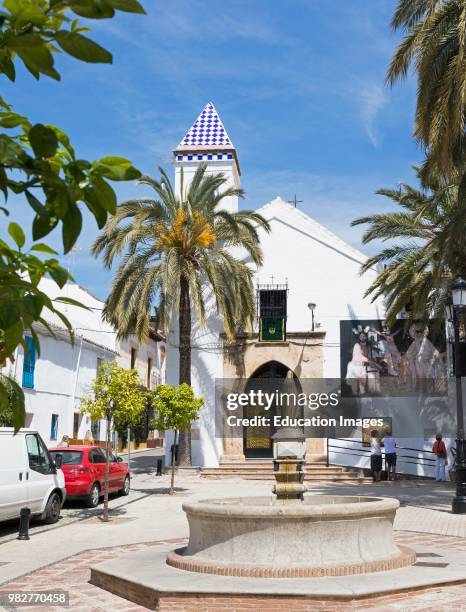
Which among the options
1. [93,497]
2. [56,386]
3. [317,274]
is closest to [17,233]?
[93,497]

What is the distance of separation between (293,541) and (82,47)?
742 centimetres

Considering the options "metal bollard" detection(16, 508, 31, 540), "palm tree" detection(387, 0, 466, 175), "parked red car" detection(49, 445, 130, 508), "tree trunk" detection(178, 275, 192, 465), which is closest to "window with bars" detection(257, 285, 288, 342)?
"tree trunk" detection(178, 275, 192, 465)

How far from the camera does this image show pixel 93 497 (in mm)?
17719

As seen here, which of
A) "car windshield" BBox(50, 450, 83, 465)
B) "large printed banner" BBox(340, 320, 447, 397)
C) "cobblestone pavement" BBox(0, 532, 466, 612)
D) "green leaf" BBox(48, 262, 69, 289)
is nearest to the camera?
"green leaf" BBox(48, 262, 69, 289)

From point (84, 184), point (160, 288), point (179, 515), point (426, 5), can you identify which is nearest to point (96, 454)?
point (179, 515)

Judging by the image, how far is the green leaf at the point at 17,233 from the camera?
2115 millimetres

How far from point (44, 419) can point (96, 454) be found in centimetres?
1313

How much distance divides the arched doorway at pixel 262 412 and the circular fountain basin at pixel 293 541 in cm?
1931

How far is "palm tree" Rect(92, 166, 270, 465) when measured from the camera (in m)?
24.5

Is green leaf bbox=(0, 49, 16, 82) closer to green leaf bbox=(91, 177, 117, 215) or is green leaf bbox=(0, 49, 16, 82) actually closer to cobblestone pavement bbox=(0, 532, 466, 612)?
green leaf bbox=(91, 177, 117, 215)

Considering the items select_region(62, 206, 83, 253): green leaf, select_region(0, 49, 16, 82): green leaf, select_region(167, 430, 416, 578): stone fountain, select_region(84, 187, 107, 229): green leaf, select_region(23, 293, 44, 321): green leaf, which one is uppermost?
select_region(0, 49, 16, 82): green leaf

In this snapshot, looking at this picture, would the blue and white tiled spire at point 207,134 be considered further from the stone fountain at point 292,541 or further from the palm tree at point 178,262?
the stone fountain at point 292,541

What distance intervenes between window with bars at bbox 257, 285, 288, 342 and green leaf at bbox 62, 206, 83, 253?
26.1 meters

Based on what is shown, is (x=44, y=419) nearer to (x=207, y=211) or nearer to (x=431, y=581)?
(x=207, y=211)
